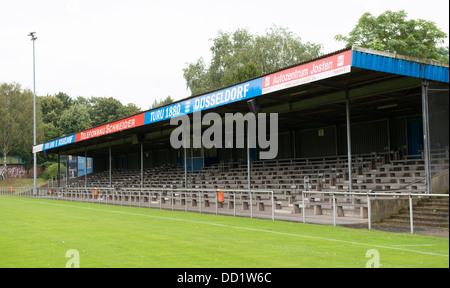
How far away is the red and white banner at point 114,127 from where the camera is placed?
23856 millimetres

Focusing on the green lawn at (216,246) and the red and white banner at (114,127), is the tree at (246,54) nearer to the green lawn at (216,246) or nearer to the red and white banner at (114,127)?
the red and white banner at (114,127)

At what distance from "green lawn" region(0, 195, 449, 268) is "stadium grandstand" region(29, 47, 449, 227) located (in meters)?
2.37

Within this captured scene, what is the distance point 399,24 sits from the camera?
37.8 metres

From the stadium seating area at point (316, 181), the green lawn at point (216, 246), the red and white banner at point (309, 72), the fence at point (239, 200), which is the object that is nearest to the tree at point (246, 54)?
the stadium seating area at point (316, 181)

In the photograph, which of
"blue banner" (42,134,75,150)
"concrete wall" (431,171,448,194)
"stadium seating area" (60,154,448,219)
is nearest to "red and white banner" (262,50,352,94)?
"stadium seating area" (60,154,448,219)

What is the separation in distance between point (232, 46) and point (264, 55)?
4.66 m

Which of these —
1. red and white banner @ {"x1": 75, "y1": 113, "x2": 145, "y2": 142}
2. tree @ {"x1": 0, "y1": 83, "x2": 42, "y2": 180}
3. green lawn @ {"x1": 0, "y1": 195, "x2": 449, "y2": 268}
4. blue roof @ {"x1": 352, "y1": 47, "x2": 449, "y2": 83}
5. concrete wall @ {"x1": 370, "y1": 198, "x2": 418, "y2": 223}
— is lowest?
green lawn @ {"x1": 0, "y1": 195, "x2": 449, "y2": 268}

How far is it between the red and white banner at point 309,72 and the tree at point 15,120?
5470 cm

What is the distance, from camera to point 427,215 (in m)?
11.7

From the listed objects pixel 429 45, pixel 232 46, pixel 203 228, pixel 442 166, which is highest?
pixel 232 46

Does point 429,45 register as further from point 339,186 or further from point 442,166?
point 442,166

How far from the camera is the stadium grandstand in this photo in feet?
42.4

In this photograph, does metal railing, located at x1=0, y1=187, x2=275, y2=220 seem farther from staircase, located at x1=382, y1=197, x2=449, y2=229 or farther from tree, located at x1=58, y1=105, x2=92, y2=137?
tree, located at x1=58, y1=105, x2=92, y2=137
